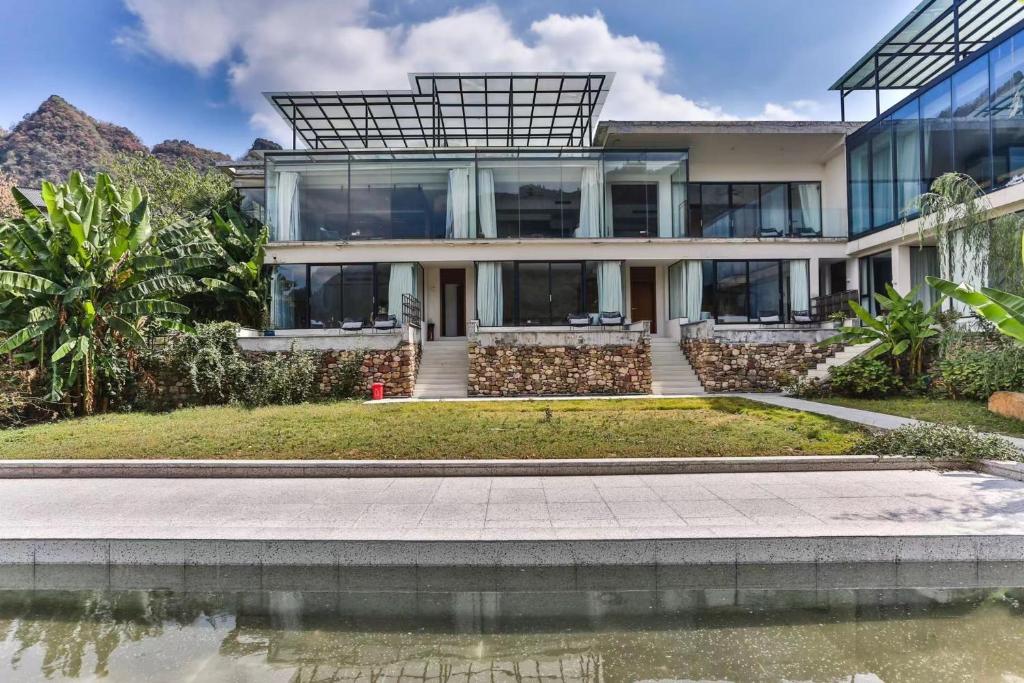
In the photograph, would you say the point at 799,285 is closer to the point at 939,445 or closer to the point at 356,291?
the point at 939,445

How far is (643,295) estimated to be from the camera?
71.8 feet

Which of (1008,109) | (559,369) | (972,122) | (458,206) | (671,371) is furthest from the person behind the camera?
(458,206)

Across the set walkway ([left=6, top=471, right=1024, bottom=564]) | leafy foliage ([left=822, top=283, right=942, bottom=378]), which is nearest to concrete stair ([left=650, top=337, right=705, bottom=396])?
leafy foliage ([left=822, top=283, right=942, bottom=378])

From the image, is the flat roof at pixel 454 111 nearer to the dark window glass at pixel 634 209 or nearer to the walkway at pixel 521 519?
the dark window glass at pixel 634 209

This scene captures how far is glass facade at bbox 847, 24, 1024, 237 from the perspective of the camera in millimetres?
13773

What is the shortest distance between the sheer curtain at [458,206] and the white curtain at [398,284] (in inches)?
73.3

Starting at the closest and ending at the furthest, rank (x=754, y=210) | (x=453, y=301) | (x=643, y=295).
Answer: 1. (x=754, y=210)
2. (x=453, y=301)
3. (x=643, y=295)

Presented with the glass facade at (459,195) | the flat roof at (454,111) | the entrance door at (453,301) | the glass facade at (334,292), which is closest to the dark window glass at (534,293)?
the glass facade at (459,195)

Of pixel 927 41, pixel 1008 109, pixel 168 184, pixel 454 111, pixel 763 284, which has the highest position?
pixel 927 41

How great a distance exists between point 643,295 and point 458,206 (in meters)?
8.29

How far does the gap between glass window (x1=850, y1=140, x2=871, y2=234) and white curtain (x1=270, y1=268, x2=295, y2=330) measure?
20271 millimetres

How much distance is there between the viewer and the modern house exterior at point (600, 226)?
1680cm

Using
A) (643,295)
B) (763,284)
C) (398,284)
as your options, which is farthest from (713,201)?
(398,284)

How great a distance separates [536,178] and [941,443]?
14.7 metres
